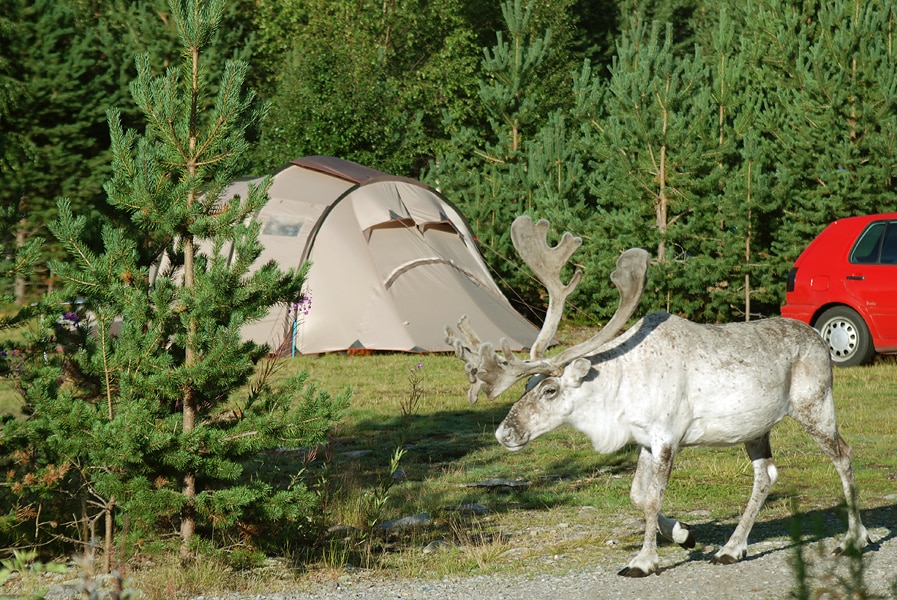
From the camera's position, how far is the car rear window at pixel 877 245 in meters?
14.1

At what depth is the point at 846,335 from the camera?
1470 centimetres

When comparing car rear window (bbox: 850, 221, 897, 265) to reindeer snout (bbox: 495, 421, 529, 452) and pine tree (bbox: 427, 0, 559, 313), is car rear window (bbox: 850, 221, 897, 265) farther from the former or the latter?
reindeer snout (bbox: 495, 421, 529, 452)

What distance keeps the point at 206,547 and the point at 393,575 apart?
3.60ft

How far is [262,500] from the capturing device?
6.18m

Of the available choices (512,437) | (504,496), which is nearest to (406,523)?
(504,496)

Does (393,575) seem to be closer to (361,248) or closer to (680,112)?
(361,248)

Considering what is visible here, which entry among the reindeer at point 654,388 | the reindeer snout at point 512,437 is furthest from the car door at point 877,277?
the reindeer snout at point 512,437

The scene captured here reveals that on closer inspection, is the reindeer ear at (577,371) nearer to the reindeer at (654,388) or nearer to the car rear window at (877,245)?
the reindeer at (654,388)

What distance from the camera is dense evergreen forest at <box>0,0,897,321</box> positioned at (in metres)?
17.8

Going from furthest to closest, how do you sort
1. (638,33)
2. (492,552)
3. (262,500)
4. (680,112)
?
(638,33) → (680,112) → (492,552) → (262,500)

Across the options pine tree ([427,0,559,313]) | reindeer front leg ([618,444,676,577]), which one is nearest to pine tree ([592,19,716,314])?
pine tree ([427,0,559,313])

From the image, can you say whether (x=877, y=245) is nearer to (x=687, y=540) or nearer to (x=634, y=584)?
(x=687, y=540)

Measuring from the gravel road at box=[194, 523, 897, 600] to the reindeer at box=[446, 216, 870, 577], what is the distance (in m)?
0.15

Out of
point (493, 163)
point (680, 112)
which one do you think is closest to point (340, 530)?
point (680, 112)
